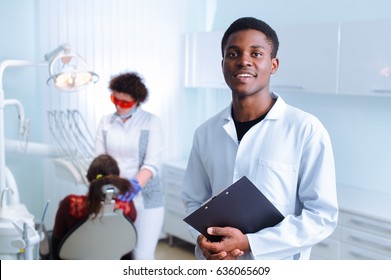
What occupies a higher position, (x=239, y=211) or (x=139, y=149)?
(x=239, y=211)

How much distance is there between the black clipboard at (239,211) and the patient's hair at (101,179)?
1155 millimetres

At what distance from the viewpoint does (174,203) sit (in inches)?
138

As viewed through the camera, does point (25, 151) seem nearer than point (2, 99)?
No

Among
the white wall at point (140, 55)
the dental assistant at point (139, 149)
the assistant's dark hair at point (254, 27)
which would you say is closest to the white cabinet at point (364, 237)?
the white wall at point (140, 55)

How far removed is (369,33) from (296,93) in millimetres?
571

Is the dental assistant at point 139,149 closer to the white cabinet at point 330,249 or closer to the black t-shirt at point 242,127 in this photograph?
the white cabinet at point 330,249

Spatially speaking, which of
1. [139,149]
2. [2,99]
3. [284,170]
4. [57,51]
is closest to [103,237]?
[139,149]

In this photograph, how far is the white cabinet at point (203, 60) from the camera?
3105 millimetres

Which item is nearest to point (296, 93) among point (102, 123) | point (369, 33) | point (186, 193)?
point (369, 33)

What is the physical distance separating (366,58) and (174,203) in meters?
1.54

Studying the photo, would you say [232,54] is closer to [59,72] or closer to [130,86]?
[59,72]

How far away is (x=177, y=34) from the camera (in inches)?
128

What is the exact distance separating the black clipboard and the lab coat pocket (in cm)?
5

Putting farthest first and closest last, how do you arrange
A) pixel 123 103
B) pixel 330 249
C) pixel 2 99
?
1. pixel 123 103
2. pixel 330 249
3. pixel 2 99
